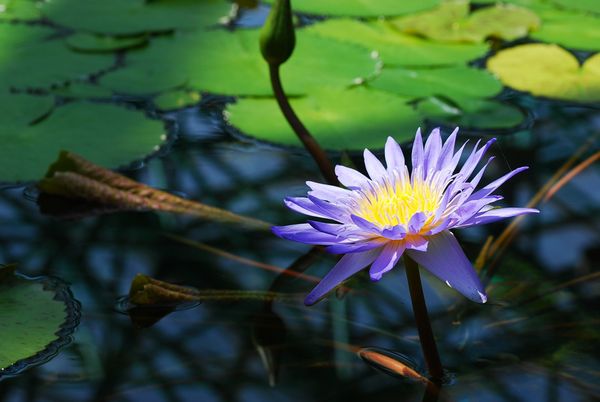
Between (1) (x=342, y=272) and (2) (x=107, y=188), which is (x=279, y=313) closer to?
(1) (x=342, y=272)

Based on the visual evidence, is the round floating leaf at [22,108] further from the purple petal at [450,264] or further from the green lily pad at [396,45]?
the purple petal at [450,264]

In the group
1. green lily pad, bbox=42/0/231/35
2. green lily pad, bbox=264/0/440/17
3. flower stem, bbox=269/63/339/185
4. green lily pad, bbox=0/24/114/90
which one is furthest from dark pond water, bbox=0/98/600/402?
green lily pad, bbox=264/0/440/17

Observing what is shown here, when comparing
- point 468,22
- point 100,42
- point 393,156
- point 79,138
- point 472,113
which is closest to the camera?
point 393,156

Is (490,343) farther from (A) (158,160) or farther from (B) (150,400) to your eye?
(A) (158,160)

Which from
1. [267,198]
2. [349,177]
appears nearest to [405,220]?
[349,177]

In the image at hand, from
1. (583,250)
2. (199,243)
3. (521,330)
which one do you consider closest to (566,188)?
(583,250)

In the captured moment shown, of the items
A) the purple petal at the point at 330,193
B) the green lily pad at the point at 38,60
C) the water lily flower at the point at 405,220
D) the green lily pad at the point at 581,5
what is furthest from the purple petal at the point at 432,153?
the green lily pad at the point at 581,5

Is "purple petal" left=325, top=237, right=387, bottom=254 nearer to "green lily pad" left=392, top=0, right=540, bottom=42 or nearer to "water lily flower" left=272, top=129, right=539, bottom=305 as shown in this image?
"water lily flower" left=272, top=129, right=539, bottom=305
